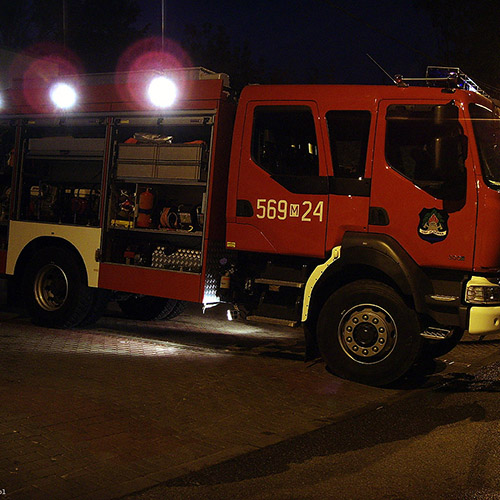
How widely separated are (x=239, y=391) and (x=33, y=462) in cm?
259

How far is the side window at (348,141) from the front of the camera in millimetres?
7703

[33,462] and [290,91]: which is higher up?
[290,91]

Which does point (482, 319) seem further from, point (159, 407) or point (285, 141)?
point (159, 407)

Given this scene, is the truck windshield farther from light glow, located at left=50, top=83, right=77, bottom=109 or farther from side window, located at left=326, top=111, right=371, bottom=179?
light glow, located at left=50, top=83, right=77, bottom=109

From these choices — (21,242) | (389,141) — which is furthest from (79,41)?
(389,141)

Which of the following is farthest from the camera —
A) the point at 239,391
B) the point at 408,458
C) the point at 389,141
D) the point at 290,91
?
the point at 290,91

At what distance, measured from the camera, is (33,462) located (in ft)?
15.9

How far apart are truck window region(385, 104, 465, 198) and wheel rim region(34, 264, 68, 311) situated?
16.5 ft

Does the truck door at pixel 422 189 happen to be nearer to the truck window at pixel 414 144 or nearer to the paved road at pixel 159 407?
the truck window at pixel 414 144

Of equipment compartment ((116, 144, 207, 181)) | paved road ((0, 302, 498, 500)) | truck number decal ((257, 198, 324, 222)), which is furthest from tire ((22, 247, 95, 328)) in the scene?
truck number decal ((257, 198, 324, 222))

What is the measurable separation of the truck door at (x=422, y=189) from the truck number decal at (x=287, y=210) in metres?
0.64

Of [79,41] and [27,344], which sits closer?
[27,344]

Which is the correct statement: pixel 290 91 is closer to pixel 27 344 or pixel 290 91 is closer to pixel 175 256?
pixel 175 256

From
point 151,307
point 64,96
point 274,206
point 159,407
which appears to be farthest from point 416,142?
point 151,307
